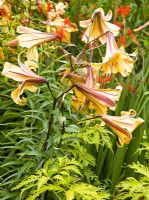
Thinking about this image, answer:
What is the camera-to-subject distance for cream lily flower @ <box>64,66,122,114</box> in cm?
187

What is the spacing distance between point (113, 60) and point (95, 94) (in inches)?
7.9

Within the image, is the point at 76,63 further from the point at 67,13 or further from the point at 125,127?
the point at 67,13

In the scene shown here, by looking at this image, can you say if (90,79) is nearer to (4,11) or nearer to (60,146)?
(60,146)

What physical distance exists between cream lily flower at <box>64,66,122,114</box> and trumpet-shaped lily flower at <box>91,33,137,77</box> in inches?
2.7

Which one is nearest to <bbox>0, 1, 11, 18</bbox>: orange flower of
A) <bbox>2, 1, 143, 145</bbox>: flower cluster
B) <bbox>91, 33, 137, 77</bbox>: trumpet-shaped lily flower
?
<bbox>2, 1, 143, 145</bbox>: flower cluster

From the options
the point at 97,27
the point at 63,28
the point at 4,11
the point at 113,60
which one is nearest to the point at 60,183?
the point at 113,60

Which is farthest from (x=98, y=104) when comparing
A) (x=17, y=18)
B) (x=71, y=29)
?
(x=17, y=18)

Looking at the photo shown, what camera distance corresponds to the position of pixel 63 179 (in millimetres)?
1844

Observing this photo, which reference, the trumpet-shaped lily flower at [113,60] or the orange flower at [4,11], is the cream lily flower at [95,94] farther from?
the orange flower at [4,11]

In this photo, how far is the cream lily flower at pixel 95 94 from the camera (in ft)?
6.14

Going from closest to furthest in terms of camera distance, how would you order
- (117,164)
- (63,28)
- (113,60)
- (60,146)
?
(113,60)
(60,146)
(117,164)
(63,28)

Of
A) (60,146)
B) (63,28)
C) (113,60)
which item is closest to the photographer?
(113,60)

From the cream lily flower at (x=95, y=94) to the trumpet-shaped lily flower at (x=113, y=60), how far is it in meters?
0.07

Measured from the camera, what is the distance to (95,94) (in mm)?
1878
